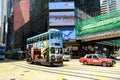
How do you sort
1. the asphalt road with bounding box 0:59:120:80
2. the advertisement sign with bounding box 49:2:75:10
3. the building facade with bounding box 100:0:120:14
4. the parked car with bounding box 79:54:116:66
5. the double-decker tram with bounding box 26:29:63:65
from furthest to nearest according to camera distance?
the building facade with bounding box 100:0:120:14, the advertisement sign with bounding box 49:2:75:10, the double-decker tram with bounding box 26:29:63:65, the parked car with bounding box 79:54:116:66, the asphalt road with bounding box 0:59:120:80

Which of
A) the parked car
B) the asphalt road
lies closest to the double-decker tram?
the parked car

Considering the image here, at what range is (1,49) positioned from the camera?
5266 centimetres

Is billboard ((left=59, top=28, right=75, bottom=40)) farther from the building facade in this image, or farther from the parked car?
the building facade

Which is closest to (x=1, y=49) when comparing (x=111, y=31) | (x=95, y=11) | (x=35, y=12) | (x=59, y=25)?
(x=59, y=25)

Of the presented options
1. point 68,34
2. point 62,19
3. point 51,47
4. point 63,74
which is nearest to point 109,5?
point 62,19

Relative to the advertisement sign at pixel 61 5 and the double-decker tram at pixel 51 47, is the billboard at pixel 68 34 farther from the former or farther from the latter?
the double-decker tram at pixel 51 47

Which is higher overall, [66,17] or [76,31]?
[66,17]

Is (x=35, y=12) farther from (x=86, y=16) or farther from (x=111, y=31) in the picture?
(x=111, y=31)

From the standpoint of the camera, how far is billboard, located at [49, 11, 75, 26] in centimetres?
6412

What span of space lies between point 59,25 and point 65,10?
5500mm

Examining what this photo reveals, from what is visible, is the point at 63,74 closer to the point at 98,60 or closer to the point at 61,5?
the point at 98,60

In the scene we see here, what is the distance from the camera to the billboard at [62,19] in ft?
210

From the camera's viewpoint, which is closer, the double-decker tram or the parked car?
the parked car

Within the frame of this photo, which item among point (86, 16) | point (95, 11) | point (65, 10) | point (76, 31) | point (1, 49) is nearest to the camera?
point (1, 49)
